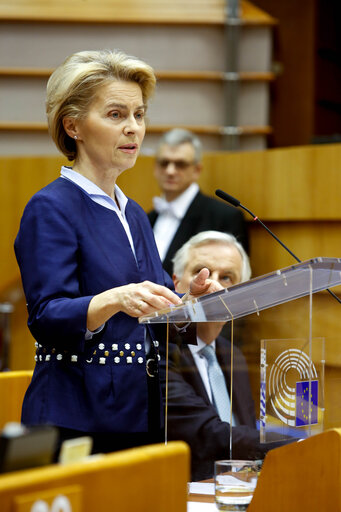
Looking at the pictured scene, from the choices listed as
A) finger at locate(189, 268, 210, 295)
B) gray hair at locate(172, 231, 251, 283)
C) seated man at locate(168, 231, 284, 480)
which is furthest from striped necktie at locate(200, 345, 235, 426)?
gray hair at locate(172, 231, 251, 283)

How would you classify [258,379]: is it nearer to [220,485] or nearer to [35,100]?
[220,485]

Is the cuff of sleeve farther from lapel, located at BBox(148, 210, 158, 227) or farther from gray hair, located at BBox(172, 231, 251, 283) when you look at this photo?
lapel, located at BBox(148, 210, 158, 227)

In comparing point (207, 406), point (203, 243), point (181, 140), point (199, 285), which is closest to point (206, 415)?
point (207, 406)

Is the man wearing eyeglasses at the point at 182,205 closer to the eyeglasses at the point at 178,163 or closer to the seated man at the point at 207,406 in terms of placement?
the eyeglasses at the point at 178,163

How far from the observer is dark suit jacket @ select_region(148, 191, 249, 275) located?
10.8ft

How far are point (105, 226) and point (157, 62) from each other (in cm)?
359

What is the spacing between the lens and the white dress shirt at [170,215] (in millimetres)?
3407

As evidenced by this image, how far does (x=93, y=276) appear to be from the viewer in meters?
1.46

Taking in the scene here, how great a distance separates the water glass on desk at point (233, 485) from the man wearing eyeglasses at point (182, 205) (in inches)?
75.6

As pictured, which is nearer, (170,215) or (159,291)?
(159,291)

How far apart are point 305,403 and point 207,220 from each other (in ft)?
6.68

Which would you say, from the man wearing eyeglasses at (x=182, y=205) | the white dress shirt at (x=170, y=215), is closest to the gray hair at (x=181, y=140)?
the man wearing eyeglasses at (x=182, y=205)

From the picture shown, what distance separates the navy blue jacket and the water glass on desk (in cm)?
21

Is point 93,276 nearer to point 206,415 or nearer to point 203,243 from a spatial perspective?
point 206,415
